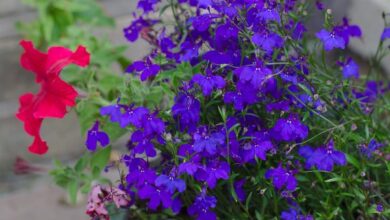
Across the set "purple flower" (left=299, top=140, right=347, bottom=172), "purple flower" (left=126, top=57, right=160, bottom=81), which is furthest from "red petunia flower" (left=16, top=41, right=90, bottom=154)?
"purple flower" (left=299, top=140, right=347, bottom=172)

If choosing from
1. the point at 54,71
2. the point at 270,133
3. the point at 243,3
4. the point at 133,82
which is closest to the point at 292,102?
the point at 270,133

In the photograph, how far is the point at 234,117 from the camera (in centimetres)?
108

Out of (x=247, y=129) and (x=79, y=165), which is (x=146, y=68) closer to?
(x=247, y=129)

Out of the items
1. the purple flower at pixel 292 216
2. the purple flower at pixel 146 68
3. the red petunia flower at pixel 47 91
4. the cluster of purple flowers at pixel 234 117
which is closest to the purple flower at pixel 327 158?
the cluster of purple flowers at pixel 234 117

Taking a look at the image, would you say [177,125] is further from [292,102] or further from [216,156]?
[292,102]

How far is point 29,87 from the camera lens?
7.91ft

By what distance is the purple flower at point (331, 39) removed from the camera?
104cm

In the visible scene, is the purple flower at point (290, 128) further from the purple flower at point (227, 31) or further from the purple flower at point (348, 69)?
the purple flower at point (348, 69)

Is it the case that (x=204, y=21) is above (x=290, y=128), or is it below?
above

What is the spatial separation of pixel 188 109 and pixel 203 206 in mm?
175

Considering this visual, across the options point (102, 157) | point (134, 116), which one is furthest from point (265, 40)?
point (102, 157)

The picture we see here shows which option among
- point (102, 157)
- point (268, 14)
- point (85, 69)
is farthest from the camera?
point (85, 69)

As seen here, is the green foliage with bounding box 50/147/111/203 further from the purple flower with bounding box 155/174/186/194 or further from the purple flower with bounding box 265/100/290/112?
the purple flower with bounding box 265/100/290/112

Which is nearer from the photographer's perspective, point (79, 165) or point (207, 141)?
point (207, 141)
